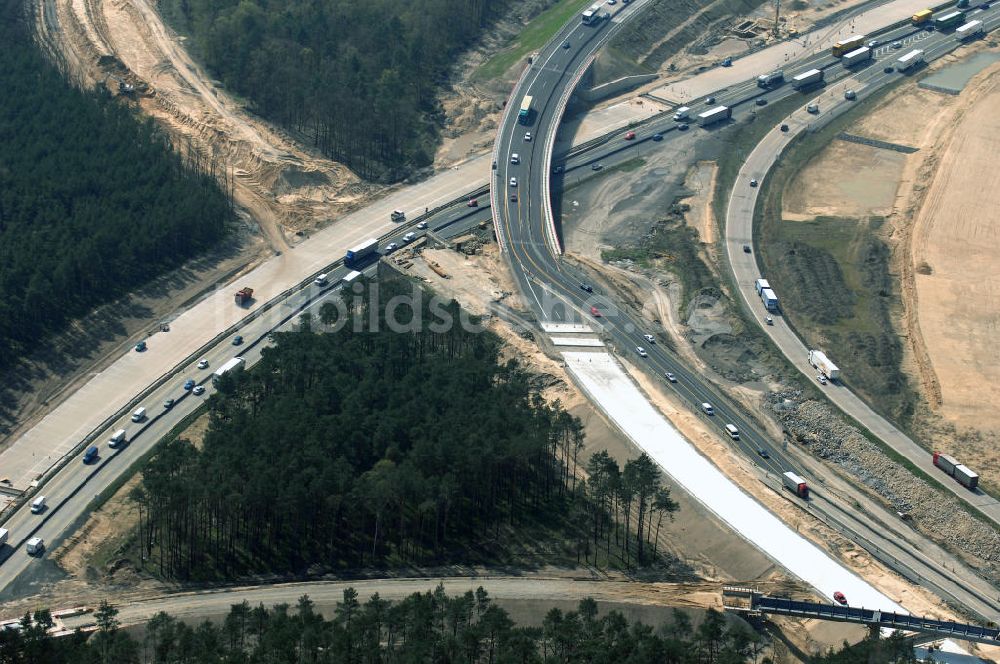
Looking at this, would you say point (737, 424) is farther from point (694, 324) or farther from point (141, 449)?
point (141, 449)

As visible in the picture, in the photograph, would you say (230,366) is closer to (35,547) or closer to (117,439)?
(117,439)

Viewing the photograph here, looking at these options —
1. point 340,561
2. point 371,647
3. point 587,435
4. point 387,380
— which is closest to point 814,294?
point 587,435

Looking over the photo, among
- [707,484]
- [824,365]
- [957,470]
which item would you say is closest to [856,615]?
[707,484]

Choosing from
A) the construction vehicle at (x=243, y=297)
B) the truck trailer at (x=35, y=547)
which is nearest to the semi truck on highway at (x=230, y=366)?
the construction vehicle at (x=243, y=297)

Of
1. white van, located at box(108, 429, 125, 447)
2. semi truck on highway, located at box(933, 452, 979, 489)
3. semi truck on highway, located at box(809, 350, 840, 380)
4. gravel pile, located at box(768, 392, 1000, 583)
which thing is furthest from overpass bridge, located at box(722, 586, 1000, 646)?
white van, located at box(108, 429, 125, 447)

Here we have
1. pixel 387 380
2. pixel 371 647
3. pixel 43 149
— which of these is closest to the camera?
pixel 371 647

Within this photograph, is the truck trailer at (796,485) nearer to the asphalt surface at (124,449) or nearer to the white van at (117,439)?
the asphalt surface at (124,449)

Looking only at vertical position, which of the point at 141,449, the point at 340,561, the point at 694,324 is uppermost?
the point at 694,324
